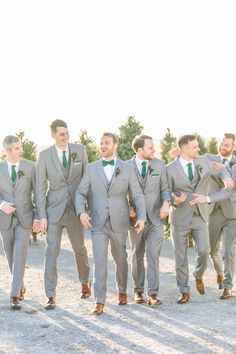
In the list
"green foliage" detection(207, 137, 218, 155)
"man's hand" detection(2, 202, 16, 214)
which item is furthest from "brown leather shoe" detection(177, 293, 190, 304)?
"green foliage" detection(207, 137, 218, 155)

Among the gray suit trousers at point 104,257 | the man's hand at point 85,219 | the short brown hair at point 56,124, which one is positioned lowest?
the gray suit trousers at point 104,257

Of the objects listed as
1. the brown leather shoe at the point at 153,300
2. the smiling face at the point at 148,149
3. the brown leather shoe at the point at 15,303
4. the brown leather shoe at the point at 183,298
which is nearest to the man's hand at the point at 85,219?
the smiling face at the point at 148,149

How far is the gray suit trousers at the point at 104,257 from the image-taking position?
8.79 metres

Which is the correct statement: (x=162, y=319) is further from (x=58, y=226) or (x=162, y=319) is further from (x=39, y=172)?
(x=39, y=172)

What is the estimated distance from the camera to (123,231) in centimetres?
907

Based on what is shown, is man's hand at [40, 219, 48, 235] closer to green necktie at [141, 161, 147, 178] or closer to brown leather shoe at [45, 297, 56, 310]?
brown leather shoe at [45, 297, 56, 310]

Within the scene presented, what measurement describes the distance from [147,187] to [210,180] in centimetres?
140

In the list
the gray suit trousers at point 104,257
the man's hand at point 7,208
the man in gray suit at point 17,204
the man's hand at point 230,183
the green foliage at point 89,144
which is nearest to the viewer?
the gray suit trousers at point 104,257

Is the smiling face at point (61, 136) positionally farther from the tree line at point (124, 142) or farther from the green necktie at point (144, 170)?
the tree line at point (124, 142)

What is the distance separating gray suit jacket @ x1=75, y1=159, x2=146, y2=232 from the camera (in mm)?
8922

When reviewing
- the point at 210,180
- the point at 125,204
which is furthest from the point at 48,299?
the point at 210,180

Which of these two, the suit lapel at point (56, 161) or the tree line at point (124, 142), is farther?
the tree line at point (124, 142)

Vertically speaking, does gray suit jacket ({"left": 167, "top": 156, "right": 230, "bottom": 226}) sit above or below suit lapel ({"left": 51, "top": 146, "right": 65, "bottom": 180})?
below

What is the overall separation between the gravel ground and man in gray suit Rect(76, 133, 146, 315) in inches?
23.7
